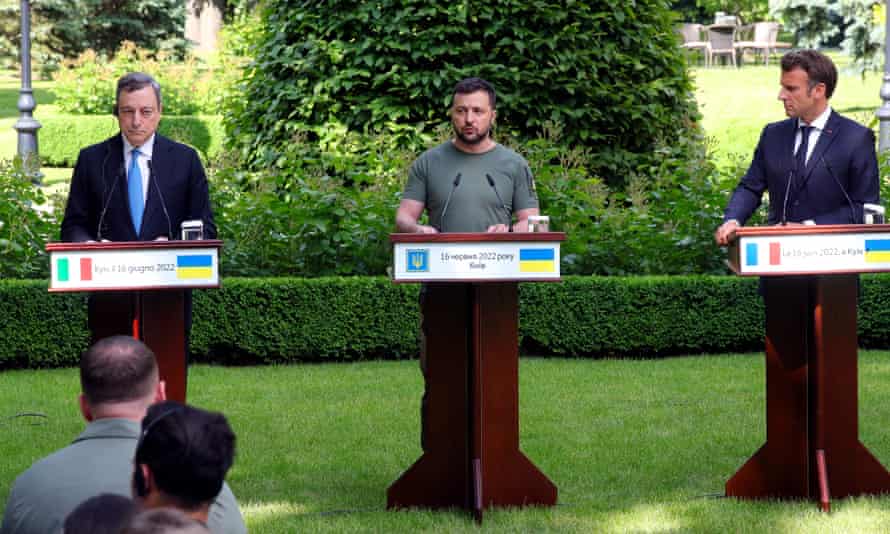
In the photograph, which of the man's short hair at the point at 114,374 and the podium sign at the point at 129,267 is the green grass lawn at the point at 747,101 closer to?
the podium sign at the point at 129,267

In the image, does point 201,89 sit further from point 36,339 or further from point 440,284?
point 440,284

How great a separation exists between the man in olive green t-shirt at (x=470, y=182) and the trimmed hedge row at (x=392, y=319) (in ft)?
12.7

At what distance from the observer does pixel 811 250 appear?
221 inches

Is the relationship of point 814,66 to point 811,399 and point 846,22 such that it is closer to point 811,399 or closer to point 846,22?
point 811,399

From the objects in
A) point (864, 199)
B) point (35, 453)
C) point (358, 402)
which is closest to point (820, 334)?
point (864, 199)

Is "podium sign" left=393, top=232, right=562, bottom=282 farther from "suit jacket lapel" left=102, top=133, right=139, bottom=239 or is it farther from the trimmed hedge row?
the trimmed hedge row

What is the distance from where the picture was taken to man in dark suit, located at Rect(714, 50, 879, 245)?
5.83 meters

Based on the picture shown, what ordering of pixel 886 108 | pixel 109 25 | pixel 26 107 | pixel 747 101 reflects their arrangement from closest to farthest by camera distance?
1. pixel 886 108
2. pixel 26 107
3. pixel 747 101
4. pixel 109 25

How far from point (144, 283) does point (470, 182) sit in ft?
5.03

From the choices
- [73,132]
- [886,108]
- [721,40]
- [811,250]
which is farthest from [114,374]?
[721,40]

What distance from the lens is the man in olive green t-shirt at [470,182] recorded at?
237 inches

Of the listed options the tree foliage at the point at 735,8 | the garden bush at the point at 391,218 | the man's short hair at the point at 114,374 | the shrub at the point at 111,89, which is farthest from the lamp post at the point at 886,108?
the tree foliage at the point at 735,8

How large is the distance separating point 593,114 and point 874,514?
6.24 metres

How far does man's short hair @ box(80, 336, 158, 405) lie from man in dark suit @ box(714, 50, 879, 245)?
9.93 feet
